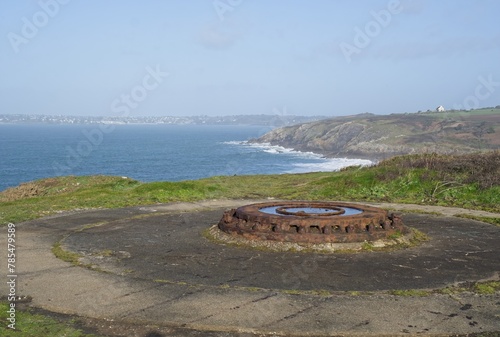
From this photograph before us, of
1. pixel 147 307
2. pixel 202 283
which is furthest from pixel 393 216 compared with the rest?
pixel 147 307

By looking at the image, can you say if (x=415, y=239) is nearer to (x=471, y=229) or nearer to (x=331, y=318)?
(x=471, y=229)

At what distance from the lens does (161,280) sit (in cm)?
678

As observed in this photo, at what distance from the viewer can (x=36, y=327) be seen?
5.14 metres

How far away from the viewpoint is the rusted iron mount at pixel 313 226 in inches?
344

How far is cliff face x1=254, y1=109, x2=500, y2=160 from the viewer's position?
88500mm

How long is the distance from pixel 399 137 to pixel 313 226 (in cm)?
10469

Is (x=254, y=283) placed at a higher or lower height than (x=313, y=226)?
lower

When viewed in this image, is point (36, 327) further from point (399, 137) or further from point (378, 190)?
point (399, 137)

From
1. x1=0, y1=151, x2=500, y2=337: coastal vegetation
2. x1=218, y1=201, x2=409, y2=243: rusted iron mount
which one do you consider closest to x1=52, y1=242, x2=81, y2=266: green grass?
x1=218, y1=201, x2=409, y2=243: rusted iron mount

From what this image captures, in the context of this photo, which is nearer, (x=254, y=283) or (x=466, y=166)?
(x=254, y=283)

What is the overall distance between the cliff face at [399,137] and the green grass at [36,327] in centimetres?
7105

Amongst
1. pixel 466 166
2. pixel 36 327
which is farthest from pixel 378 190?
pixel 36 327

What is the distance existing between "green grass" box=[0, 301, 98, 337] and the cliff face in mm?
71055

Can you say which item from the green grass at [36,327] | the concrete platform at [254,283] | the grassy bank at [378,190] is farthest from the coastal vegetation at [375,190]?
the green grass at [36,327]
